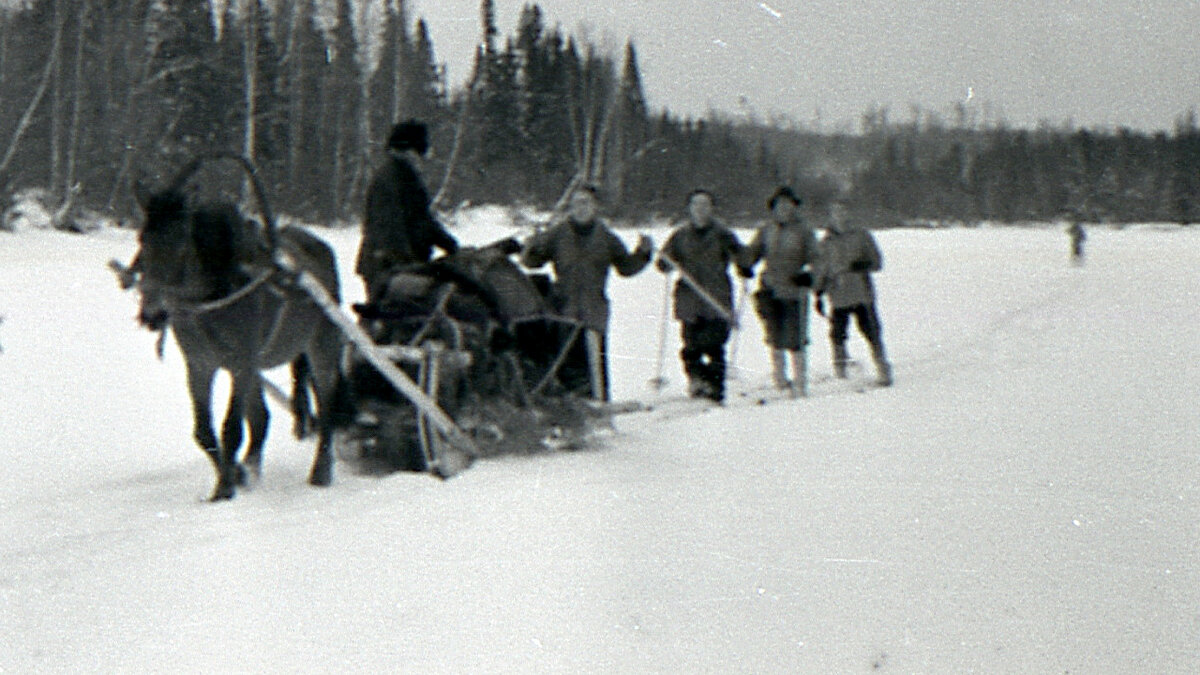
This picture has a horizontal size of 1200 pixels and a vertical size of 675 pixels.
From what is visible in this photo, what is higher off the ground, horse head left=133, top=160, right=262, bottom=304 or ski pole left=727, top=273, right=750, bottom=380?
horse head left=133, top=160, right=262, bottom=304

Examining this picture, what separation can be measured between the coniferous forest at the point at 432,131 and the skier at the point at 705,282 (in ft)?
3.96

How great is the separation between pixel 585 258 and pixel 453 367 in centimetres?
214

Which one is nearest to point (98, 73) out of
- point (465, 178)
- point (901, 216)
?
point (465, 178)

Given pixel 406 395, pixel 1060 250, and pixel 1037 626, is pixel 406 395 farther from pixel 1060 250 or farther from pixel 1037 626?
pixel 1060 250

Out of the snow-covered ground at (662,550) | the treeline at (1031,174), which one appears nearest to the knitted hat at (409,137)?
the snow-covered ground at (662,550)

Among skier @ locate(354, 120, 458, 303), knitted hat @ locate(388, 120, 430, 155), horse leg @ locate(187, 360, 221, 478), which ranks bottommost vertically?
horse leg @ locate(187, 360, 221, 478)

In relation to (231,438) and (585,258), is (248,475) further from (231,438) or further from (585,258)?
(585,258)

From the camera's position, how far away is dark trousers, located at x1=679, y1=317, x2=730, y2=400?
10.6 metres

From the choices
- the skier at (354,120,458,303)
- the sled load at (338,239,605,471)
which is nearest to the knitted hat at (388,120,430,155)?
the skier at (354,120,458,303)

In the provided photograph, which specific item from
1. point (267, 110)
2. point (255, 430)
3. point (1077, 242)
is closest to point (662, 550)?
point (255, 430)

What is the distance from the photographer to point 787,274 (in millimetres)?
11219

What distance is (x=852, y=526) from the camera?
5.27m

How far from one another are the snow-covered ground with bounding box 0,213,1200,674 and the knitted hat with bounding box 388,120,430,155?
1928 millimetres

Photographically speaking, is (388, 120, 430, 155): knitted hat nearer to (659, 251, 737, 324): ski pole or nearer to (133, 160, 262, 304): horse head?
(133, 160, 262, 304): horse head
